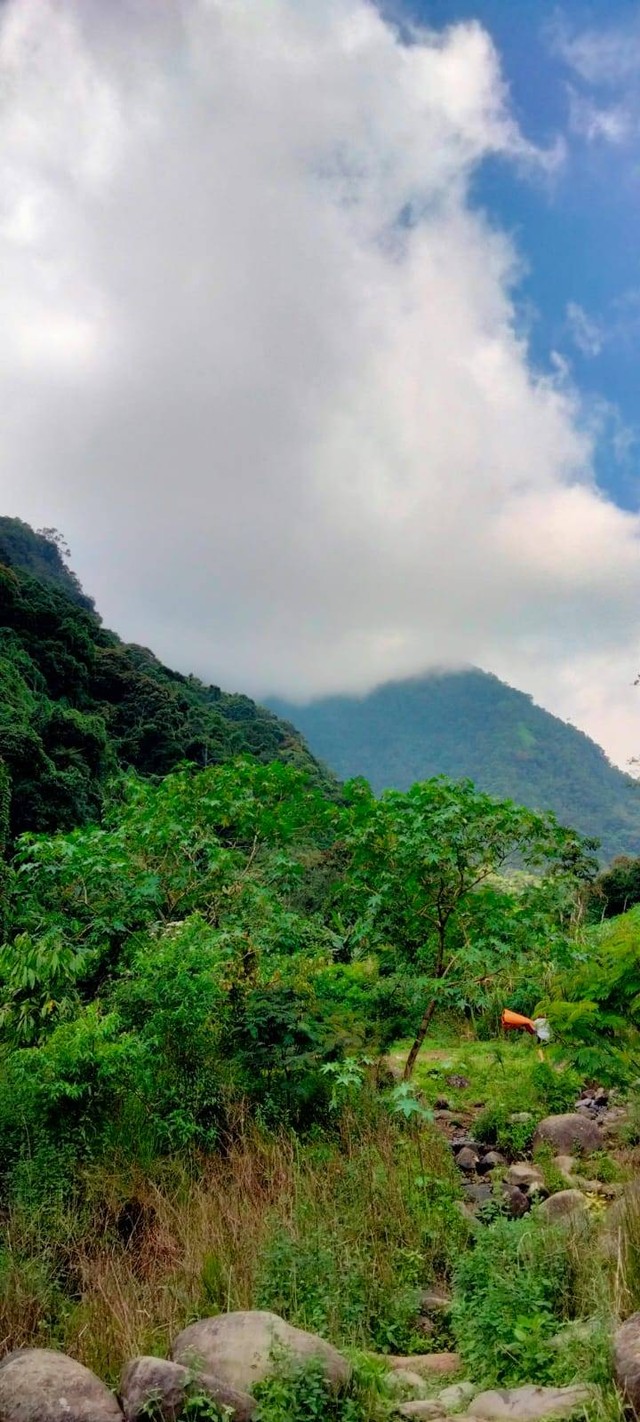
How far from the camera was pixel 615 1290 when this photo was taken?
3.56 meters

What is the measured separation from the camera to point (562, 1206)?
16.1ft

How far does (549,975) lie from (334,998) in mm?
3997

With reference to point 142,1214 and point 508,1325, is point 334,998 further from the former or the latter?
point 508,1325

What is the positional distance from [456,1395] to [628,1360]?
79cm

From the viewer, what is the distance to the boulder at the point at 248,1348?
10.7 ft

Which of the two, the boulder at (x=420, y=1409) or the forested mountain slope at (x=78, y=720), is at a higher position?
the forested mountain slope at (x=78, y=720)

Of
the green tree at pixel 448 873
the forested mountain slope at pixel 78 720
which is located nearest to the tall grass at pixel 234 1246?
the green tree at pixel 448 873

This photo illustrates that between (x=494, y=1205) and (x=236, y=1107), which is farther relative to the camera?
(x=236, y=1107)

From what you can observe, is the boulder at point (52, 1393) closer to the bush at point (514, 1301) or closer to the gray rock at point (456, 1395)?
the gray rock at point (456, 1395)

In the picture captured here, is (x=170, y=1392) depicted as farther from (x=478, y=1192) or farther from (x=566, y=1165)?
(x=566, y=1165)

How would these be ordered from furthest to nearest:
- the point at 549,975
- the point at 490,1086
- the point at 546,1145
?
the point at 549,975, the point at 490,1086, the point at 546,1145

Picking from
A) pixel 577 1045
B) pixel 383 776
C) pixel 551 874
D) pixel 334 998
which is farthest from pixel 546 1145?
pixel 383 776

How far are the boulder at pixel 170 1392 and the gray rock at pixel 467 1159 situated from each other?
3603mm

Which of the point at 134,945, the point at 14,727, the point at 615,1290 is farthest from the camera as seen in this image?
the point at 14,727
